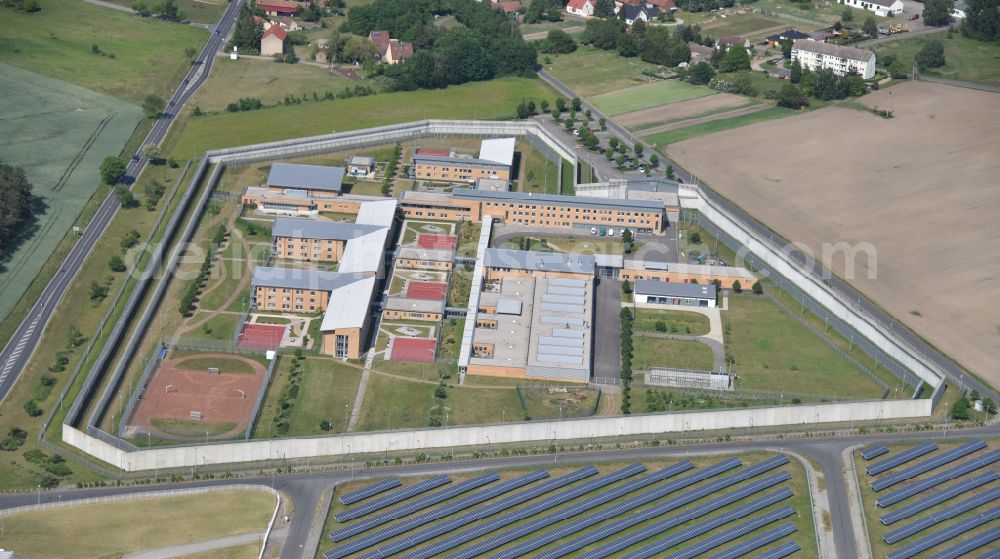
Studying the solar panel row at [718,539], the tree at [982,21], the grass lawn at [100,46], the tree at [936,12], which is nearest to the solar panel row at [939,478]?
the solar panel row at [718,539]

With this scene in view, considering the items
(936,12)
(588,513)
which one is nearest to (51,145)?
(588,513)

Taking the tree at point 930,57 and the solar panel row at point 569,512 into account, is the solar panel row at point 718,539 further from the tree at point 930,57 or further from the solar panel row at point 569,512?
the tree at point 930,57

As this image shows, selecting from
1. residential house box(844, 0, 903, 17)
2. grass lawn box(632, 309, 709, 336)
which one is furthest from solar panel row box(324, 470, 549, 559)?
residential house box(844, 0, 903, 17)

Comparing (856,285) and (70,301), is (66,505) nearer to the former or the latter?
(70,301)

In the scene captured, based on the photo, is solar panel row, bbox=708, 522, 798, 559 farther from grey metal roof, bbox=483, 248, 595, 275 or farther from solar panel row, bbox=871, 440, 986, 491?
grey metal roof, bbox=483, 248, 595, 275

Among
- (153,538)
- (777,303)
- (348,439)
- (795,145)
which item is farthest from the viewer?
(795,145)

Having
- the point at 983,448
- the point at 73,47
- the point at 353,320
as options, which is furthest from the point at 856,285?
the point at 73,47
